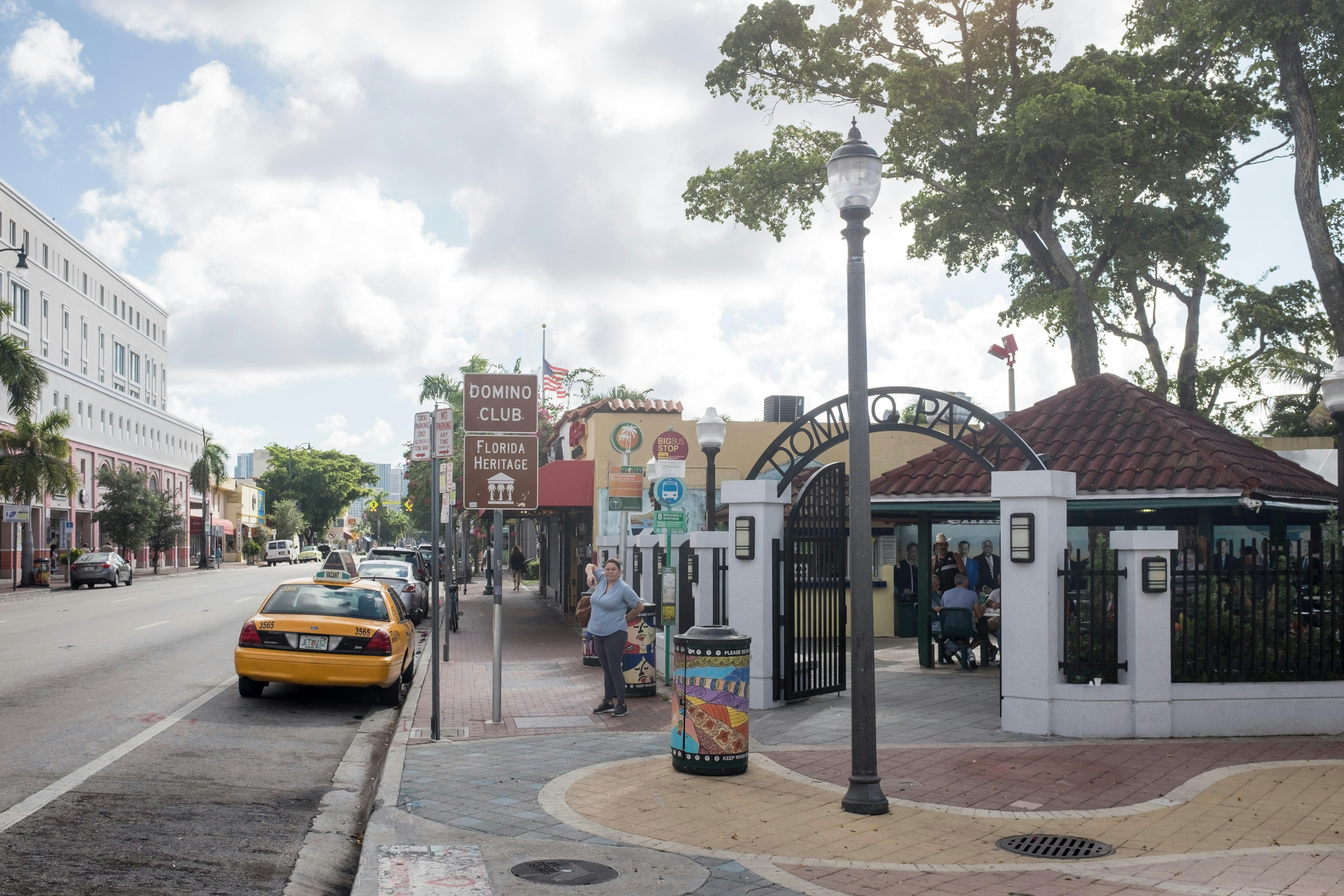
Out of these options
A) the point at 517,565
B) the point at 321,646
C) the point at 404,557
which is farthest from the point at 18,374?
the point at 321,646

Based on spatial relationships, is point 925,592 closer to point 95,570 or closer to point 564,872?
point 564,872

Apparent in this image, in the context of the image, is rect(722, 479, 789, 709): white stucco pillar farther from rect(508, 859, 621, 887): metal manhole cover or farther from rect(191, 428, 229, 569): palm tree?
rect(191, 428, 229, 569): palm tree

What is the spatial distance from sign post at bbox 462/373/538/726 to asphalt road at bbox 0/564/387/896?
249cm

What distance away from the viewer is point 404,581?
24.0 metres

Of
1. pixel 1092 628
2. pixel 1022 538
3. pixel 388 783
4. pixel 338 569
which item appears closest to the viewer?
pixel 388 783

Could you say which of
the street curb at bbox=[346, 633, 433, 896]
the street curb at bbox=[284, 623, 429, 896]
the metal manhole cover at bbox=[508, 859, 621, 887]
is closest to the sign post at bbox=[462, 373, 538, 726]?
the street curb at bbox=[346, 633, 433, 896]

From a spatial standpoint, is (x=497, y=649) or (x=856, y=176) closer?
(x=856, y=176)

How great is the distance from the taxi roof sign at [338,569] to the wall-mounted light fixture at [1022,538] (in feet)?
24.8

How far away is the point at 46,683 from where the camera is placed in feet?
42.7

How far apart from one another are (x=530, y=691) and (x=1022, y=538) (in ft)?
20.5

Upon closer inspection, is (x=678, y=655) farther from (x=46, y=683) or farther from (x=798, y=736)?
(x=46, y=683)

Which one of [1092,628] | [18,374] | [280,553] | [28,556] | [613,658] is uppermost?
[18,374]

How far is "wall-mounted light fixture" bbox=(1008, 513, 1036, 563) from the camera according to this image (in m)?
10.4

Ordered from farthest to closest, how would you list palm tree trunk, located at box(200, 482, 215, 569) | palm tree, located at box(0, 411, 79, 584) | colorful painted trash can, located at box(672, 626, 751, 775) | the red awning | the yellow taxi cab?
palm tree trunk, located at box(200, 482, 215, 569)
palm tree, located at box(0, 411, 79, 584)
the red awning
the yellow taxi cab
colorful painted trash can, located at box(672, 626, 751, 775)
